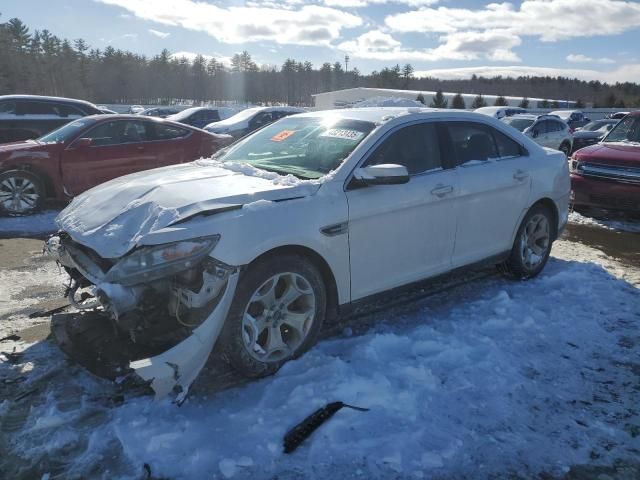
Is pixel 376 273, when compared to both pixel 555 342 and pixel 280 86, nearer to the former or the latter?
pixel 555 342

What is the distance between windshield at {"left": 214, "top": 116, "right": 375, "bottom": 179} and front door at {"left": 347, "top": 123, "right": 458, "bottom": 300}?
26cm

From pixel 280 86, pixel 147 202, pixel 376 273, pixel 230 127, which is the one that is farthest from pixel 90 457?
pixel 280 86

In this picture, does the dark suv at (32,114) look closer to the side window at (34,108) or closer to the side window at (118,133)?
the side window at (34,108)

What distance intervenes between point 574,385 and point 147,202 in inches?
119

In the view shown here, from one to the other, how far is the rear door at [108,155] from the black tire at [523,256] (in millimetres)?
6061

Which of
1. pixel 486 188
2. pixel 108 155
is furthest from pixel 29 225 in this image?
pixel 486 188

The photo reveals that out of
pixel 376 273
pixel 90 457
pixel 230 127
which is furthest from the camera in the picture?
pixel 230 127

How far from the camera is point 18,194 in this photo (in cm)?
781

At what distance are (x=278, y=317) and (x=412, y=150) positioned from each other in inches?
69.9

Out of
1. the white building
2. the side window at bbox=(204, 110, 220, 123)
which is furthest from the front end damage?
the white building

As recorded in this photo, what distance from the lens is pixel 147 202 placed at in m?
3.24

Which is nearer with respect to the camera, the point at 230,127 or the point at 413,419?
the point at 413,419

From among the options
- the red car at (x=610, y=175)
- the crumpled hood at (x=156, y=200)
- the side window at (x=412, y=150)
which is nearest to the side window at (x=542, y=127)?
the red car at (x=610, y=175)

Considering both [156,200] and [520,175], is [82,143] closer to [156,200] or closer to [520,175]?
[156,200]
